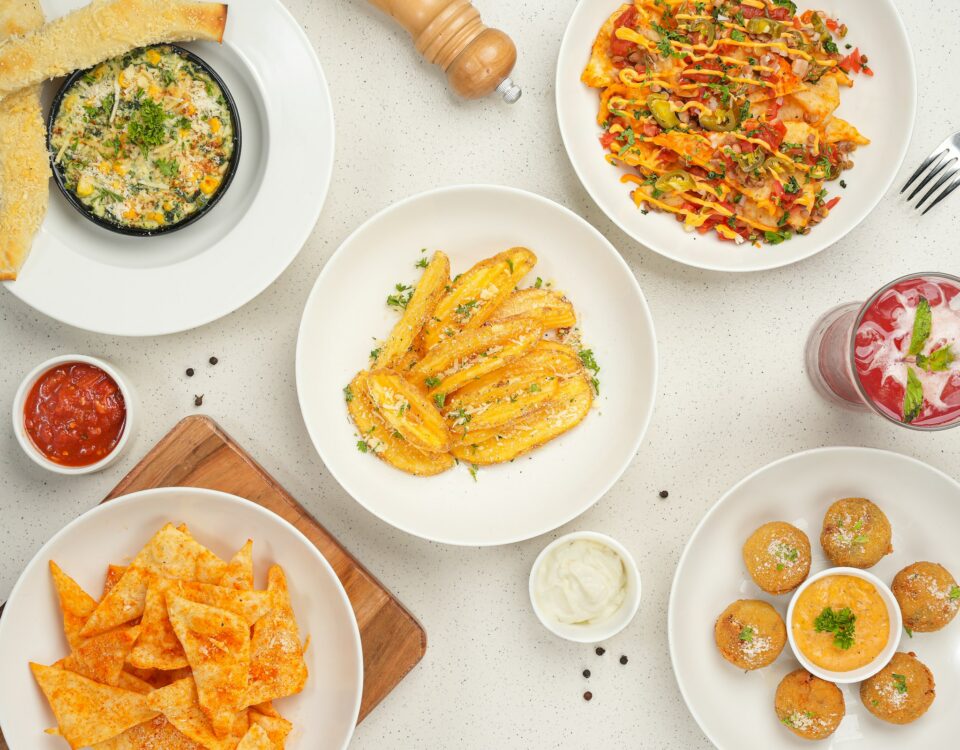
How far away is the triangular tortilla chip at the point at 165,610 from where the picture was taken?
2.64 metres

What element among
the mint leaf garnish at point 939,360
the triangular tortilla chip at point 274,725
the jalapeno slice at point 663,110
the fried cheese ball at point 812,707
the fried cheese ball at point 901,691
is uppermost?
the jalapeno slice at point 663,110

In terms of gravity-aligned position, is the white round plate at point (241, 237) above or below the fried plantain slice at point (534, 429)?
above

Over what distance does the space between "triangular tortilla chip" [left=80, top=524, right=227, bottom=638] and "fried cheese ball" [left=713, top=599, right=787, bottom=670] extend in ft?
5.75

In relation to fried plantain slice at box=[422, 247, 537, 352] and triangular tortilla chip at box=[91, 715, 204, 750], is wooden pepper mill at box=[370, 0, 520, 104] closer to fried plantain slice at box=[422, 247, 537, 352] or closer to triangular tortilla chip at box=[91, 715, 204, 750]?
fried plantain slice at box=[422, 247, 537, 352]

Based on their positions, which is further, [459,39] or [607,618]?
[607,618]

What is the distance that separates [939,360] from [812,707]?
1267 mm

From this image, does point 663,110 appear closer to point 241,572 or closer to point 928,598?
point 928,598

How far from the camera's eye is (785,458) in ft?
9.34

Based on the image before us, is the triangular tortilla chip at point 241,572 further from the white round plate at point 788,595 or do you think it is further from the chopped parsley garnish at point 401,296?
the white round plate at point 788,595

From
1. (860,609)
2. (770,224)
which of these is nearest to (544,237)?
(770,224)

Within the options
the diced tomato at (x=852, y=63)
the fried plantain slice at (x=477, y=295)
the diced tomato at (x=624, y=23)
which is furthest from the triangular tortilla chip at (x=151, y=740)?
the diced tomato at (x=852, y=63)

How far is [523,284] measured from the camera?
3002 millimetres

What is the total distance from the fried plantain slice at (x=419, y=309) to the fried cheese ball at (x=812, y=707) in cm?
183

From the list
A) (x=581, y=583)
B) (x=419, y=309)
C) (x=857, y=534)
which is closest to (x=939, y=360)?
(x=857, y=534)
